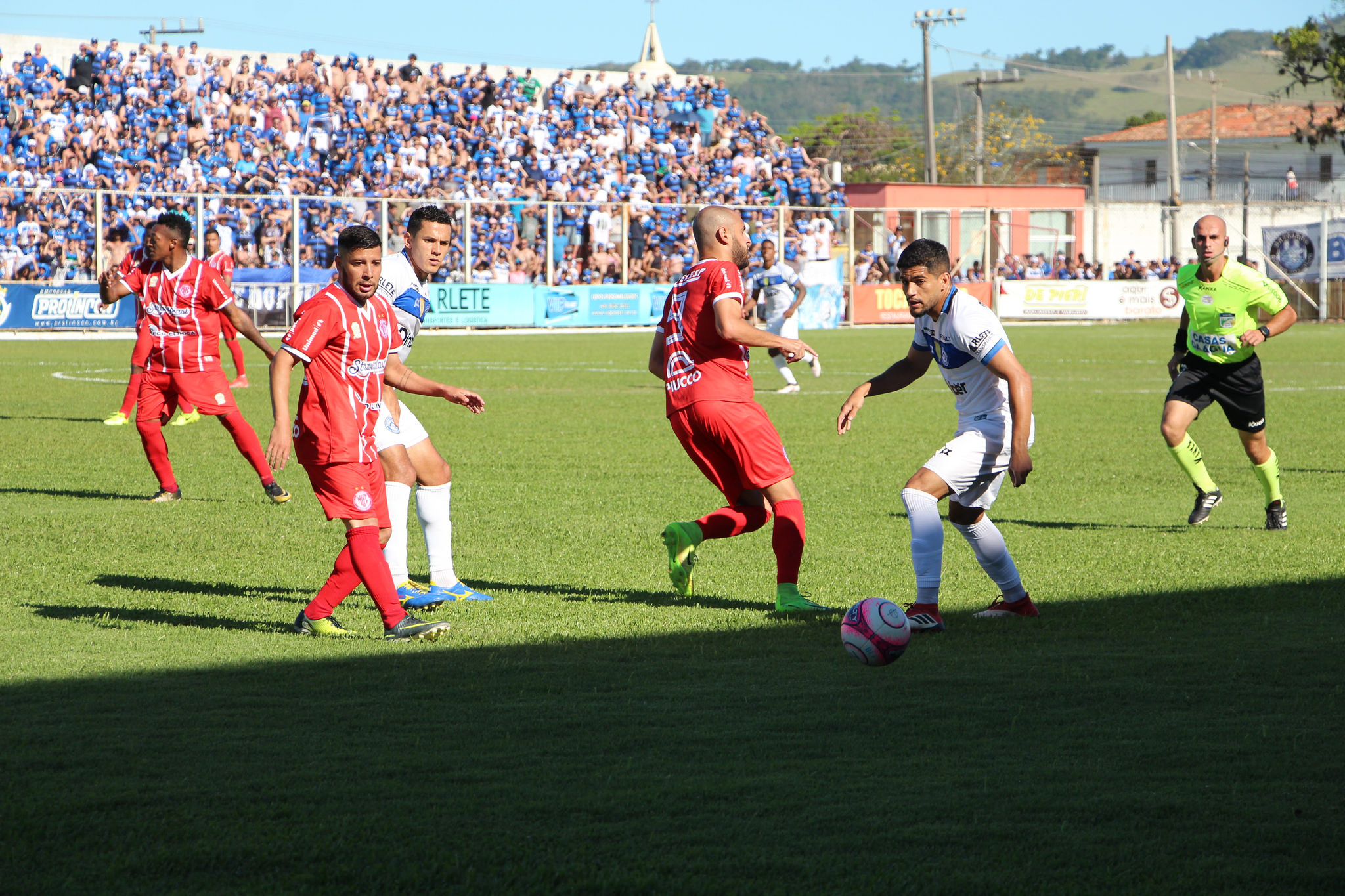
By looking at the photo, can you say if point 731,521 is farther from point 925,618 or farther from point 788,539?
point 925,618

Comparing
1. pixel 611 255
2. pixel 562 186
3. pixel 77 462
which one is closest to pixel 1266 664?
pixel 77 462

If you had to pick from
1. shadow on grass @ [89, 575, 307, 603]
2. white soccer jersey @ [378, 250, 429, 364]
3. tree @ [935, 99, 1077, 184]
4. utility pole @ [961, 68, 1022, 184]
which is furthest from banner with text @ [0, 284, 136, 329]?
tree @ [935, 99, 1077, 184]

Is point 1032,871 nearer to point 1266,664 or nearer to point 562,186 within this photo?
point 1266,664

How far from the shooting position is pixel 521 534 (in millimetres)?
9086

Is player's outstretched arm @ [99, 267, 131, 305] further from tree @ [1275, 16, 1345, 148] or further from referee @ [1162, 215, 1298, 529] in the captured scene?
tree @ [1275, 16, 1345, 148]

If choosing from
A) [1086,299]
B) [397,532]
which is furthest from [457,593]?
[1086,299]

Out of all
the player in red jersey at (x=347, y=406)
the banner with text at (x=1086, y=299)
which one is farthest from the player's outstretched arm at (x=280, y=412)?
the banner with text at (x=1086, y=299)

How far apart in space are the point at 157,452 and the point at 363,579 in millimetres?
5028

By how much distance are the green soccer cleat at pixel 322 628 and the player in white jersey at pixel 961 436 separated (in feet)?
7.34

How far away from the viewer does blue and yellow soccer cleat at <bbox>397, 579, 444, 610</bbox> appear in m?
6.84

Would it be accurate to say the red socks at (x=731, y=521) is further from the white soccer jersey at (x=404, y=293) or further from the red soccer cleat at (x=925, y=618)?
the white soccer jersey at (x=404, y=293)

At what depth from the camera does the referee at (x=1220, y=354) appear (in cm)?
945

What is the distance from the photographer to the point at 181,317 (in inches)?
418

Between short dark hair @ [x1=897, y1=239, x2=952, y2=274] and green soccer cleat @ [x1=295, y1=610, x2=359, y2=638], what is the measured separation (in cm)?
278
